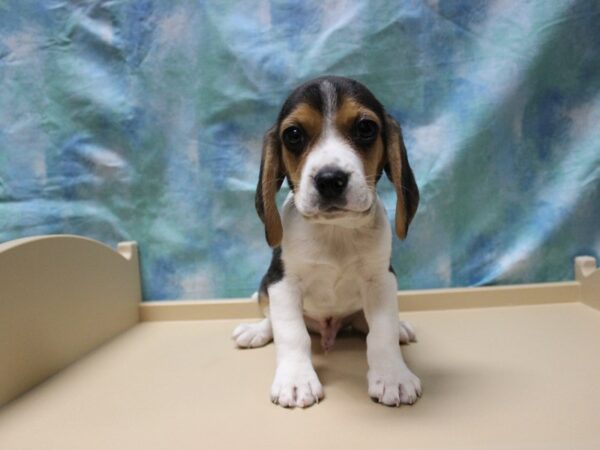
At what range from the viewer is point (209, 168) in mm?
3033

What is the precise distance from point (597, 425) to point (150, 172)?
2589 mm

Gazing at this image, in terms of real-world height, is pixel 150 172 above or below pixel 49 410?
above

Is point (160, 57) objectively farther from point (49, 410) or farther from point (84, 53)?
point (49, 410)

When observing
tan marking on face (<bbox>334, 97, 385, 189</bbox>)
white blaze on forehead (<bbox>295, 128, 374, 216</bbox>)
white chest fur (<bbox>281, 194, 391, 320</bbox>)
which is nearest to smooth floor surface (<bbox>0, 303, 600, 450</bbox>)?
white chest fur (<bbox>281, 194, 391, 320</bbox>)

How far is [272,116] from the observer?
118 inches

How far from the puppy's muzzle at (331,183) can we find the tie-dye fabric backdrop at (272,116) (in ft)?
4.42

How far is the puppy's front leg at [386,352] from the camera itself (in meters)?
1.72

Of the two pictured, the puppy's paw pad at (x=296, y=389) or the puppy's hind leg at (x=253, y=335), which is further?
the puppy's hind leg at (x=253, y=335)

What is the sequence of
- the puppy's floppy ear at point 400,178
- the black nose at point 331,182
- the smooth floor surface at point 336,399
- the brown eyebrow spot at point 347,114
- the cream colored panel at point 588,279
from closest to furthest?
the smooth floor surface at point 336,399 → the black nose at point 331,182 → the brown eyebrow spot at point 347,114 → the puppy's floppy ear at point 400,178 → the cream colored panel at point 588,279

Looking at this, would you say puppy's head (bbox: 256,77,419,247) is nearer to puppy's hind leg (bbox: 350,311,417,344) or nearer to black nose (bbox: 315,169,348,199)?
black nose (bbox: 315,169,348,199)

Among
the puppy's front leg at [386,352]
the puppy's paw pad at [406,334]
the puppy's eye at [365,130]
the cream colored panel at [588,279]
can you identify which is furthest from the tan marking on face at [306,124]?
the cream colored panel at [588,279]

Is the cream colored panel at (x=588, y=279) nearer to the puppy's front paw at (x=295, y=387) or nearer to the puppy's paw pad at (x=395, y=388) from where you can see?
the puppy's paw pad at (x=395, y=388)

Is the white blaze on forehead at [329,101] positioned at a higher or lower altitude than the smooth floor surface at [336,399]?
higher

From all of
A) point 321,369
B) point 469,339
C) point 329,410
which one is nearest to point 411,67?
point 469,339
